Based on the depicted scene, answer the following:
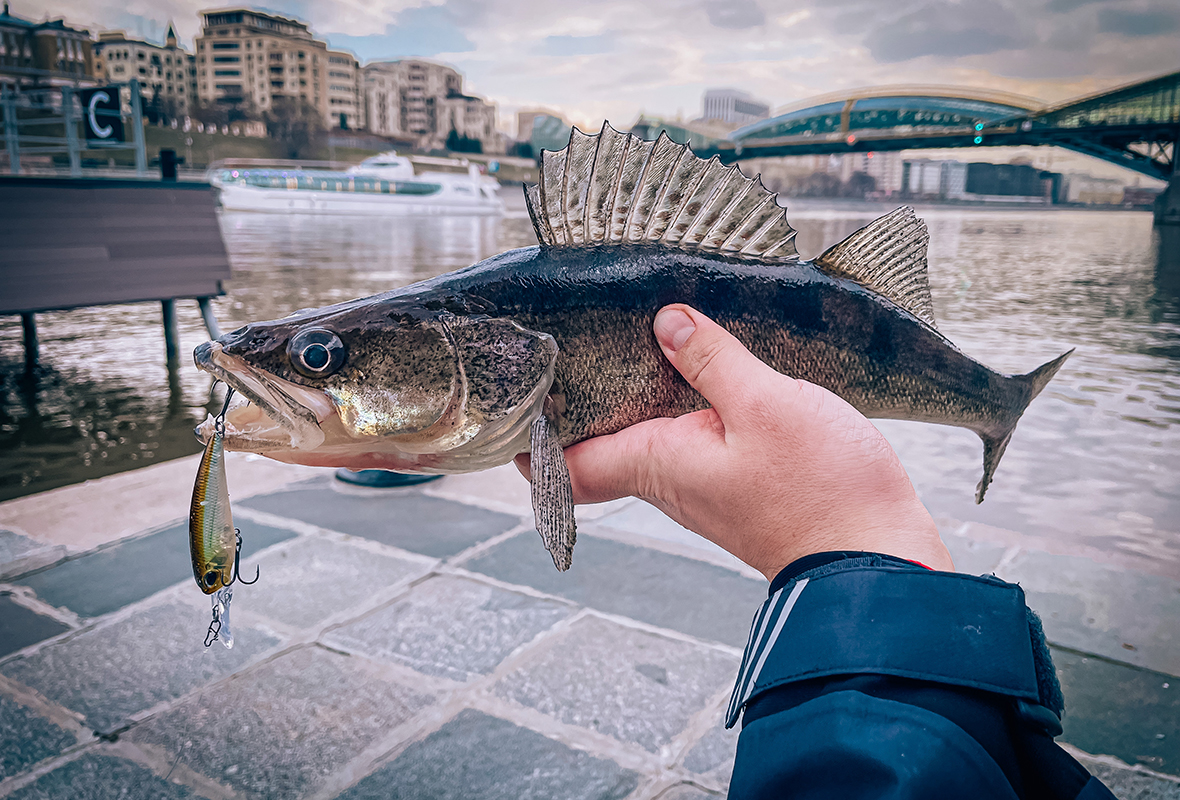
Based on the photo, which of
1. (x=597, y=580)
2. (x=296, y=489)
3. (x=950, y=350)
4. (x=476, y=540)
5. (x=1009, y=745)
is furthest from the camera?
(x=296, y=489)

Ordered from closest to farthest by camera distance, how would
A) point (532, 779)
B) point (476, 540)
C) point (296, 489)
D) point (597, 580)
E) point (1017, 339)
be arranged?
point (532, 779), point (597, 580), point (476, 540), point (296, 489), point (1017, 339)

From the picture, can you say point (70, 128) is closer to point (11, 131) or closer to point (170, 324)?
point (11, 131)

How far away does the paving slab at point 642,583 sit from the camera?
150 inches

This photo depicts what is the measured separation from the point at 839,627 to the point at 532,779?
2.11m

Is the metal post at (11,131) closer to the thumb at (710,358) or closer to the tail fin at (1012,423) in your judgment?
the thumb at (710,358)

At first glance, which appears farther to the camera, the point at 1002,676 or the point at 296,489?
the point at 296,489

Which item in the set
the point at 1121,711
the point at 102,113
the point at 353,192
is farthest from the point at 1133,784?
the point at 353,192

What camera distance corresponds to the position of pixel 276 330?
1348mm

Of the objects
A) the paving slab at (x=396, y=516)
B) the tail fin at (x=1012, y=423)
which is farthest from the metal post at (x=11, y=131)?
the tail fin at (x=1012, y=423)

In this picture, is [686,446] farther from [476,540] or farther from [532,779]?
[476,540]

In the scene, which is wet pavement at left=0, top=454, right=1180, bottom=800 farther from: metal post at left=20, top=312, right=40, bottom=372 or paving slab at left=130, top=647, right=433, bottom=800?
metal post at left=20, top=312, right=40, bottom=372

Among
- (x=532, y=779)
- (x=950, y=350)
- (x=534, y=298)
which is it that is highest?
(x=534, y=298)

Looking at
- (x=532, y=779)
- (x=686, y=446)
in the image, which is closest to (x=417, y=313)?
(x=686, y=446)

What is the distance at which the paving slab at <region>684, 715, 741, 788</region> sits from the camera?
2.80 meters
